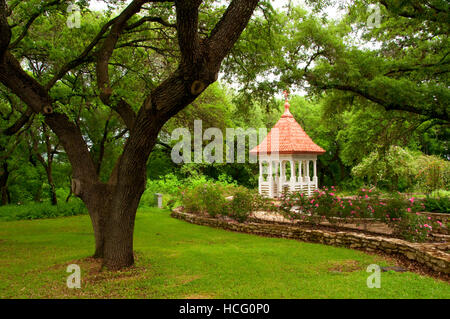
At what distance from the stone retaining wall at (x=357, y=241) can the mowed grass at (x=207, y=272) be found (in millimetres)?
387

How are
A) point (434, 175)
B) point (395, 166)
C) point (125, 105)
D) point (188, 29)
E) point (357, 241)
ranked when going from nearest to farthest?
point (188, 29) < point (125, 105) < point (357, 241) < point (434, 175) < point (395, 166)

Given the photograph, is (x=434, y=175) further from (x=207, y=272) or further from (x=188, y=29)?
(x=188, y=29)

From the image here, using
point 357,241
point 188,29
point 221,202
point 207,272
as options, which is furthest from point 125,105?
point 221,202

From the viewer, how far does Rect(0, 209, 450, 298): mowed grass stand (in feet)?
16.4

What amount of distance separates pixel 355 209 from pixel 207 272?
5.88m

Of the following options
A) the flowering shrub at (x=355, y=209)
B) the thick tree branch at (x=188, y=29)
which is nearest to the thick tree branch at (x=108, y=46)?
the thick tree branch at (x=188, y=29)

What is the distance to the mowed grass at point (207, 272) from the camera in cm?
499

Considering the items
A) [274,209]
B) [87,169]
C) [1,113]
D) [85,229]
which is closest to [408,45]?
[274,209]

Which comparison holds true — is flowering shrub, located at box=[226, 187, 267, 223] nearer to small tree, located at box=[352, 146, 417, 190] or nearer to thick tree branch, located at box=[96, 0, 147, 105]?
thick tree branch, located at box=[96, 0, 147, 105]

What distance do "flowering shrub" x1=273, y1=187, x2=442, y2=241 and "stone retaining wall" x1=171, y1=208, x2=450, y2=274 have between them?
92cm

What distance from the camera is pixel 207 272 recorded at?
Answer: 6086 millimetres

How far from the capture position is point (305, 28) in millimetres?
11164

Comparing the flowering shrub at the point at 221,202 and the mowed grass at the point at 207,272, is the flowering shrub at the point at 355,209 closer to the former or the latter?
the flowering shrub at the point at 221,202

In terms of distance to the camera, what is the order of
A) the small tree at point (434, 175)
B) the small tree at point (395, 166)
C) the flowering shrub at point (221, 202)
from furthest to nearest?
the small tree at point (395, 166) → the small tree at point (434, 175) → the flowering shrub at point (221, 202)
